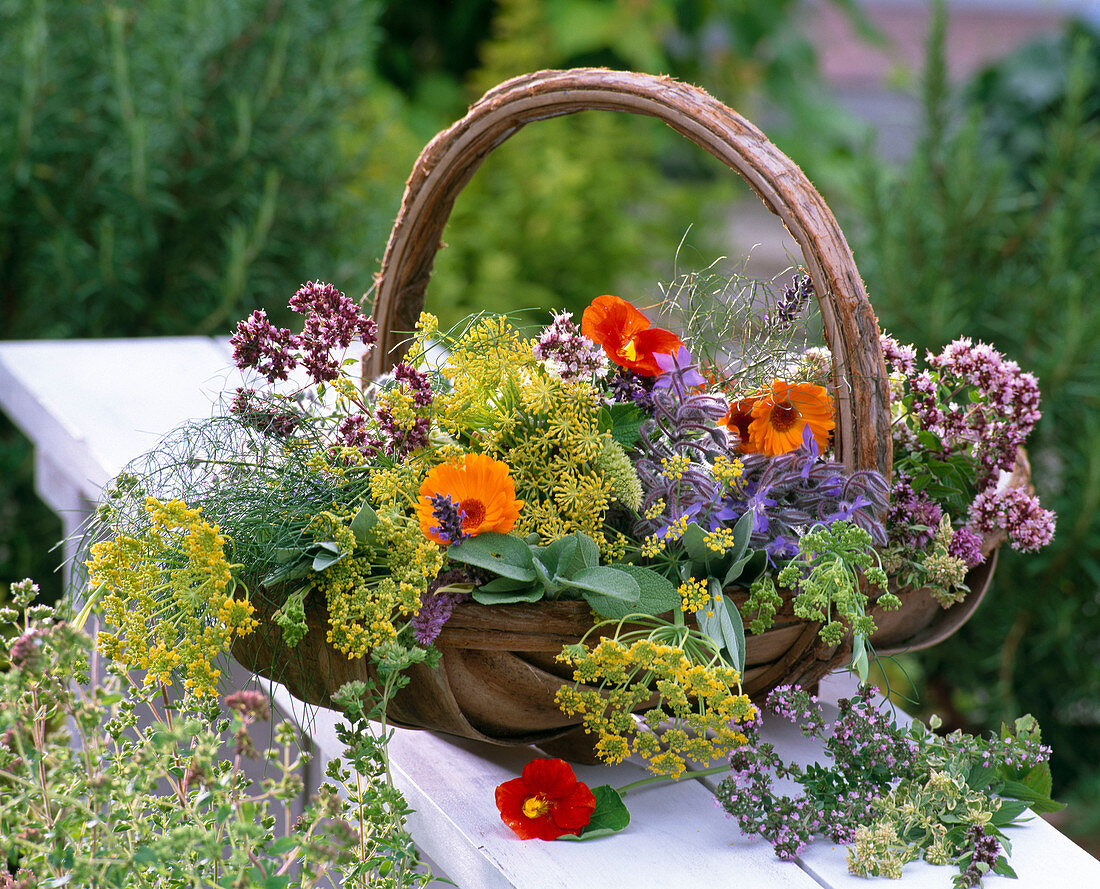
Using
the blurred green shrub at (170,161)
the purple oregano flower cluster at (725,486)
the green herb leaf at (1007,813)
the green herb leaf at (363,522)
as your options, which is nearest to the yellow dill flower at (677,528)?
the purple oregano flower cluster at (725,486)

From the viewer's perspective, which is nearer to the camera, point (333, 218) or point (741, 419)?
point (741, 419)

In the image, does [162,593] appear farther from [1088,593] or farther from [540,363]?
[1088,593]

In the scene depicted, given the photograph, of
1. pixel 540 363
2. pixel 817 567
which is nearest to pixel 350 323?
pixel 540 363

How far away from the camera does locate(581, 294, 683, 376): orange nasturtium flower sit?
843 millimetres

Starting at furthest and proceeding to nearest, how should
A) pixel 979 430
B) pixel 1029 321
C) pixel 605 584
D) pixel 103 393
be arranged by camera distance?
pixel 1029 321 → pixel 103 393 → pixel 979 430 → pixel 605 584

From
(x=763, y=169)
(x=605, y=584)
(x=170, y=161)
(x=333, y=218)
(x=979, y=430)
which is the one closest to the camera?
(x=605, y=584)

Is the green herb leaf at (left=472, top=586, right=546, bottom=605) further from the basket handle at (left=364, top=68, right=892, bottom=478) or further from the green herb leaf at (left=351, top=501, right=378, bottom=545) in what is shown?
the basket handle at (left=364, top=68, right=892, bottom=478)

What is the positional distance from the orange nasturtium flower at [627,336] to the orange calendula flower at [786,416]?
3.6 inches

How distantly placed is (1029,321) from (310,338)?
5.06 feet

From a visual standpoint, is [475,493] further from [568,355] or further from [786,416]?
[786,416]

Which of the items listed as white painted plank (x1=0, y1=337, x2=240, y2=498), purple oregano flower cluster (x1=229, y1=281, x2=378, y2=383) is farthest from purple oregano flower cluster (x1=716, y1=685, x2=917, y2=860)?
white painted plank (x1=0, y1=337, x2=240, y2=498)

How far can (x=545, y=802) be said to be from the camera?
774 millimetres

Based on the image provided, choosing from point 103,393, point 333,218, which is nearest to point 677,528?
point 103,393

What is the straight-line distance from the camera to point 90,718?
62 cm
